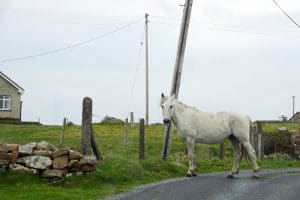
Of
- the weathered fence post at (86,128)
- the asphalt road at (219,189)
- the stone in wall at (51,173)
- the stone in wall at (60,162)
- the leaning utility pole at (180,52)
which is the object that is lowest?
the asphalt road at (219,189)

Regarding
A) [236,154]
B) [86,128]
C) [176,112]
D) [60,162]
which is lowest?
[60,162]

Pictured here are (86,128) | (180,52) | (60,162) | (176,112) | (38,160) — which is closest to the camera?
(38,160)

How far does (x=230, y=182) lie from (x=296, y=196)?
3.30 meters

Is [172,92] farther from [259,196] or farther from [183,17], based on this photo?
[259,196]

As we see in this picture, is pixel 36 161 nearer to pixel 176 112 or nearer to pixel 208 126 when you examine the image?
pixel 176 112

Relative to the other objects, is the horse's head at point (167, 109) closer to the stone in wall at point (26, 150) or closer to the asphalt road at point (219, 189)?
the asphalt road at point (219, 189)

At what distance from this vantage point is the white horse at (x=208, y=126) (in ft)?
70.0

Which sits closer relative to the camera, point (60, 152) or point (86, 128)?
point (60, 152)

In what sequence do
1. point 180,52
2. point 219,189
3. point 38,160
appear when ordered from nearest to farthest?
point 219,189 < point 38,160 < point 180,52

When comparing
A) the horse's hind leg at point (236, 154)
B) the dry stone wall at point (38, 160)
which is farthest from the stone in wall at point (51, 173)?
the horse's hind leg at point (236, 154)

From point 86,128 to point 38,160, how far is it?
2202mm

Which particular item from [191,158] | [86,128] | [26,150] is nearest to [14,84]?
[191,158]

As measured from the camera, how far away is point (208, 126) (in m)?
21.7

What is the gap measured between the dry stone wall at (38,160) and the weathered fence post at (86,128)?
1162 mm
